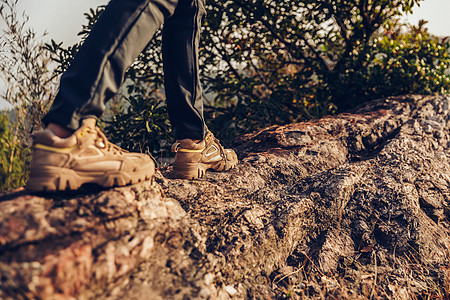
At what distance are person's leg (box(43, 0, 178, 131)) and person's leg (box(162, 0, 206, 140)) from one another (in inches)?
16.6

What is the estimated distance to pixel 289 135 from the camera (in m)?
3.05

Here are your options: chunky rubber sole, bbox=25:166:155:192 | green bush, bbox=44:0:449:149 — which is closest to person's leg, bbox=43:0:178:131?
chunky rubber sole, bbox=25:166:155:192

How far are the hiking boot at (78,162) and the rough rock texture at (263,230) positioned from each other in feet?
0.22

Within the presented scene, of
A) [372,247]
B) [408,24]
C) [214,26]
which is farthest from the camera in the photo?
[408,24]

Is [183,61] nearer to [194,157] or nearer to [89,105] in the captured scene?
[194,157]

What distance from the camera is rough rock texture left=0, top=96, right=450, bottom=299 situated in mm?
1273

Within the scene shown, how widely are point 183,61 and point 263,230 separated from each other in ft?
3.71

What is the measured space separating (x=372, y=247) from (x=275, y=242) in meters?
0.66

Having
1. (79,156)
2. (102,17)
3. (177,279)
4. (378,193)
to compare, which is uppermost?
(102,17)

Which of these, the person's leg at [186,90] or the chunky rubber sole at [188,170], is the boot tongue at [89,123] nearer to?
the person's leg at [186,90]

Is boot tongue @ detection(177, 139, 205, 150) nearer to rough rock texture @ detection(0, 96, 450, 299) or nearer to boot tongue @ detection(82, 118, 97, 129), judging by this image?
rough rock texture @ detection(0, 96, 450, 299)

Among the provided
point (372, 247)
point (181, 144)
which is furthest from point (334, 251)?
point (181, 144)

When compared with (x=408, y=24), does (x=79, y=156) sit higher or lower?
lower

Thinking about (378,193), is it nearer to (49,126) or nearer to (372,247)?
(372,247)
